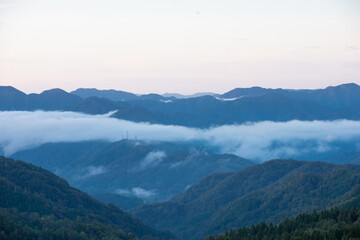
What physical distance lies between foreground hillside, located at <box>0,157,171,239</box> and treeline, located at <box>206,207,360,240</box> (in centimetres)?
2808

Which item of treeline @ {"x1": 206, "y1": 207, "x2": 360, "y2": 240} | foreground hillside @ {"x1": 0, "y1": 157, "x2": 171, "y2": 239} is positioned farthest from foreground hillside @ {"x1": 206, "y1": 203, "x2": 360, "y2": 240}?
foreground hillside @ {"x1": 0, "y1": 157, "x2": 171, "y2": 239}

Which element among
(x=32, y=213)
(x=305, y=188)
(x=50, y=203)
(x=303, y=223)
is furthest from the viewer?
(x=305, y=188)

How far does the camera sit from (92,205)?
15012cm

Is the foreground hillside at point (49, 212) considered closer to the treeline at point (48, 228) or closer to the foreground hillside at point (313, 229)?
the treeline at point (48, 228)

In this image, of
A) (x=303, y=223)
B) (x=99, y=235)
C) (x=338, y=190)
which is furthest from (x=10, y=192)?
(x=338, y=190)

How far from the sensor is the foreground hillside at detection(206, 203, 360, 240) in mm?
80125

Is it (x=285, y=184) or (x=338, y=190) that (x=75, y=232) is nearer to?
(x=338, y=190)

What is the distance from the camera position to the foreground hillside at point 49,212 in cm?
10562

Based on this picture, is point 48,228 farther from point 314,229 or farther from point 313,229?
point 314,229

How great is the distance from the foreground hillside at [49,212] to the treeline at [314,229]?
28075mm

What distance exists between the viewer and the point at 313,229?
89.3m

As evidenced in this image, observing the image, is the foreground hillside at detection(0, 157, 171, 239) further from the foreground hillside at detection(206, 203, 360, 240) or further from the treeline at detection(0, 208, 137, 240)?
the foreground hillside at detection(206, 203, 360, 240)

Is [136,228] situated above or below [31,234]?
below

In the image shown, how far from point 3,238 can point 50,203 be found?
38.8 metres
